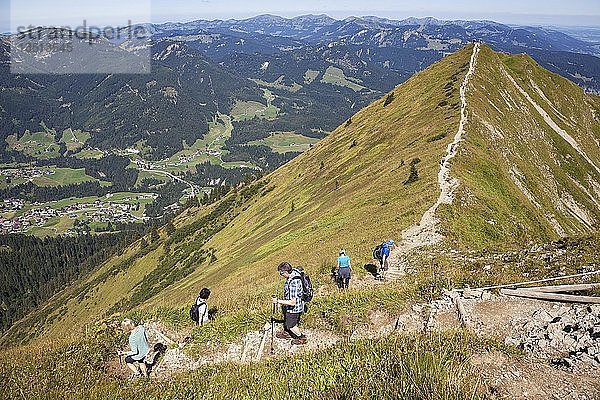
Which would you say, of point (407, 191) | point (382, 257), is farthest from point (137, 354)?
point (407, 191)

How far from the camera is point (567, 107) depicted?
Answer: 11369 cm

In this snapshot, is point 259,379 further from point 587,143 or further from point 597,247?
point 587,143

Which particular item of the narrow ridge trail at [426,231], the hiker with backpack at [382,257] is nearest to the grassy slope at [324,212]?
the narrow ridge trail at [426,231]

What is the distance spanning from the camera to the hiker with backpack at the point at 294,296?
15.7 m

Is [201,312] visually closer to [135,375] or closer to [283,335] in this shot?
[135,375]

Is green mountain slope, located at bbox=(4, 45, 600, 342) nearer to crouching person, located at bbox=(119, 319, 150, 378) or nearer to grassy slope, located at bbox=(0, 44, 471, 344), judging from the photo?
grassy slope, located at bbox=(0, 44, 471, 344)

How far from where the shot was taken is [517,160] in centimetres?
6297

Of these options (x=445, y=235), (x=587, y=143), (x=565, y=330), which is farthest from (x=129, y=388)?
(x=587, y=143)

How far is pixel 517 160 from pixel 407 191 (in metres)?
26.2

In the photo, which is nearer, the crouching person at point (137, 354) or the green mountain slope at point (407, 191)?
the crouching person at point (137, 354)

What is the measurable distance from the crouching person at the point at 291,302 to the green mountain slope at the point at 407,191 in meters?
4.45

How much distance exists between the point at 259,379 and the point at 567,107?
12859 centimetres

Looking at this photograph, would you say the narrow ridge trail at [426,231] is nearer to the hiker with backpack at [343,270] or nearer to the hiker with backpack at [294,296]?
the hiker with backpack at [343,270]

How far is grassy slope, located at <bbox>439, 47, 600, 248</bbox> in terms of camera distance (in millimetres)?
37938
